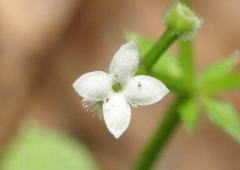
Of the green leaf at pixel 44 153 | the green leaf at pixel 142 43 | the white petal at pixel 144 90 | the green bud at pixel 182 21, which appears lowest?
the green leaf at pixel 44 153

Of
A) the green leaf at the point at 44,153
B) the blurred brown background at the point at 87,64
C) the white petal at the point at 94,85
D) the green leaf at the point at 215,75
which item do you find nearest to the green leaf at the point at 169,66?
the green leaf at the point at 215,75

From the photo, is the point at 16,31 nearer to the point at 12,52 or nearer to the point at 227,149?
the point at 12,52

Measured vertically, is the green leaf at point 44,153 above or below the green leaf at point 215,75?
below

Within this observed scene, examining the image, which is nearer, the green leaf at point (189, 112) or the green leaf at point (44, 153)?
the green leaf at point (189, 112)

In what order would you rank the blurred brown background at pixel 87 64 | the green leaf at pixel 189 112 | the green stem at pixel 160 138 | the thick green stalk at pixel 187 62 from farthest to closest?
the blurred brown background at pixel 87 64, the green stem at pixel 160 138, the thick green stalk at pixel 187 62, the green leaf at pixel 189 112

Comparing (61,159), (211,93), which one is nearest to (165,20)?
(211,93)

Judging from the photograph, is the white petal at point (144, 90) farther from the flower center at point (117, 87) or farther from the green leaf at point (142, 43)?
the green leaf at point (142, 43)

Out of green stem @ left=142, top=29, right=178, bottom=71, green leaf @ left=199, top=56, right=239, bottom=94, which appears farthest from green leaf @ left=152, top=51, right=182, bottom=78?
green stem @ left=142, top=29, right=178, bottom=71
